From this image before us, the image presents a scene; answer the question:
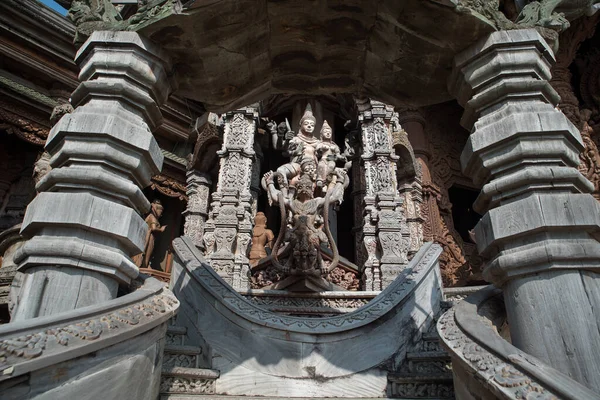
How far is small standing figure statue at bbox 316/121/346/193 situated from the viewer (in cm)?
779

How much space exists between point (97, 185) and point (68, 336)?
44.9 inches

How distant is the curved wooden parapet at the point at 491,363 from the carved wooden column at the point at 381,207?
16.3 ft

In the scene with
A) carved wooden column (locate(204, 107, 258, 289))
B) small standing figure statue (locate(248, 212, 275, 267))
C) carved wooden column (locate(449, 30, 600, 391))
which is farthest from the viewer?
small standing figure statue (locate(248, 212, 275, 267))

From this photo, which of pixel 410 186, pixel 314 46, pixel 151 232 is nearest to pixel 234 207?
pixel 151 232

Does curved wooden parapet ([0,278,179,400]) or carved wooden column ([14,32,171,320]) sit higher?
carved wooden column ([14,32,171,320])

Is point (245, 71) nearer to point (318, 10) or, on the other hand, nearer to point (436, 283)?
point (318, 10)

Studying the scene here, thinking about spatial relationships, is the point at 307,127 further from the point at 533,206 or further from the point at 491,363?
the point at 491,363

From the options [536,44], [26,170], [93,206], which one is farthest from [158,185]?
[536,44]

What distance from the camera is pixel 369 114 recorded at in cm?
1012

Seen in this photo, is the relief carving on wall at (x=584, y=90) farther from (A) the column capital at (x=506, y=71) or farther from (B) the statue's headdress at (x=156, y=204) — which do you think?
(B) the statue's headdress at (x=156, y=204)

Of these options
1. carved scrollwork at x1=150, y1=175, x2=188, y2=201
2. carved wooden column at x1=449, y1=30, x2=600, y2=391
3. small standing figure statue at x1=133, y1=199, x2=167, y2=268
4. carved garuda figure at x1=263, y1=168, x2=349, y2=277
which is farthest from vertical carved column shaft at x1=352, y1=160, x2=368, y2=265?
carved wooden column at x1=449, y1=30, x2=600, y2=391

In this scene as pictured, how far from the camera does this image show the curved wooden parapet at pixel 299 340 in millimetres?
3980

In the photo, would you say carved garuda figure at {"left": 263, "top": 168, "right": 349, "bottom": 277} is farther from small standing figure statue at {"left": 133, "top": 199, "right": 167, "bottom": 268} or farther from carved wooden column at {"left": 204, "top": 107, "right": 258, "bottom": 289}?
small standing figure statue at {"left": 133, "top": 199, "right": 167, "bottom": 268}

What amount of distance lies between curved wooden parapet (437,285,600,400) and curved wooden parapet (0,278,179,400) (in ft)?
6.69
